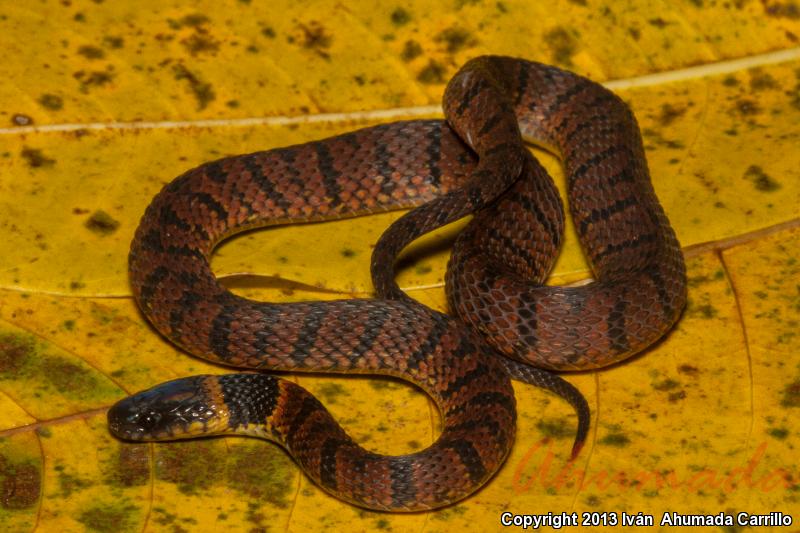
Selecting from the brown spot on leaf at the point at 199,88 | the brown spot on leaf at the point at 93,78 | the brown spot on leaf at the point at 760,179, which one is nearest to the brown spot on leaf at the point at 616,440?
the brown spot on leaf at the point at 760,179

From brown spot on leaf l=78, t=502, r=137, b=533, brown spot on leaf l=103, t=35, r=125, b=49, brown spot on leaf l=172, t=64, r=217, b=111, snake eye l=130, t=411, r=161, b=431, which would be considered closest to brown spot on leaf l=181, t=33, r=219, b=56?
brown spot on leaf l=172, t=64, r=217, b=111

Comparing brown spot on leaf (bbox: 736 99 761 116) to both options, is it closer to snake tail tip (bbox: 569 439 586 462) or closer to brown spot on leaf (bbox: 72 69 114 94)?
snake tail tip (bbox: 569 439 586 462)

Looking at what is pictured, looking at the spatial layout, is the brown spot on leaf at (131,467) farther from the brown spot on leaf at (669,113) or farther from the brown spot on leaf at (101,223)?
the brown spot on leaf at (669,113)

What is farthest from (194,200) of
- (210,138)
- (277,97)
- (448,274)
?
(448,274)

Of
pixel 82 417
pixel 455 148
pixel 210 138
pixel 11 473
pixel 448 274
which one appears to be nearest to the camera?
pixel 11 473

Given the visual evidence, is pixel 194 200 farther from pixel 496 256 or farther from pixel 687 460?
pixel 687 460

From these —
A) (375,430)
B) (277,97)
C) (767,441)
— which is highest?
(277,97)

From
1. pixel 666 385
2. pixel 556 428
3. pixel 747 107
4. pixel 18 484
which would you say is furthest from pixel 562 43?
pixel 18 484
